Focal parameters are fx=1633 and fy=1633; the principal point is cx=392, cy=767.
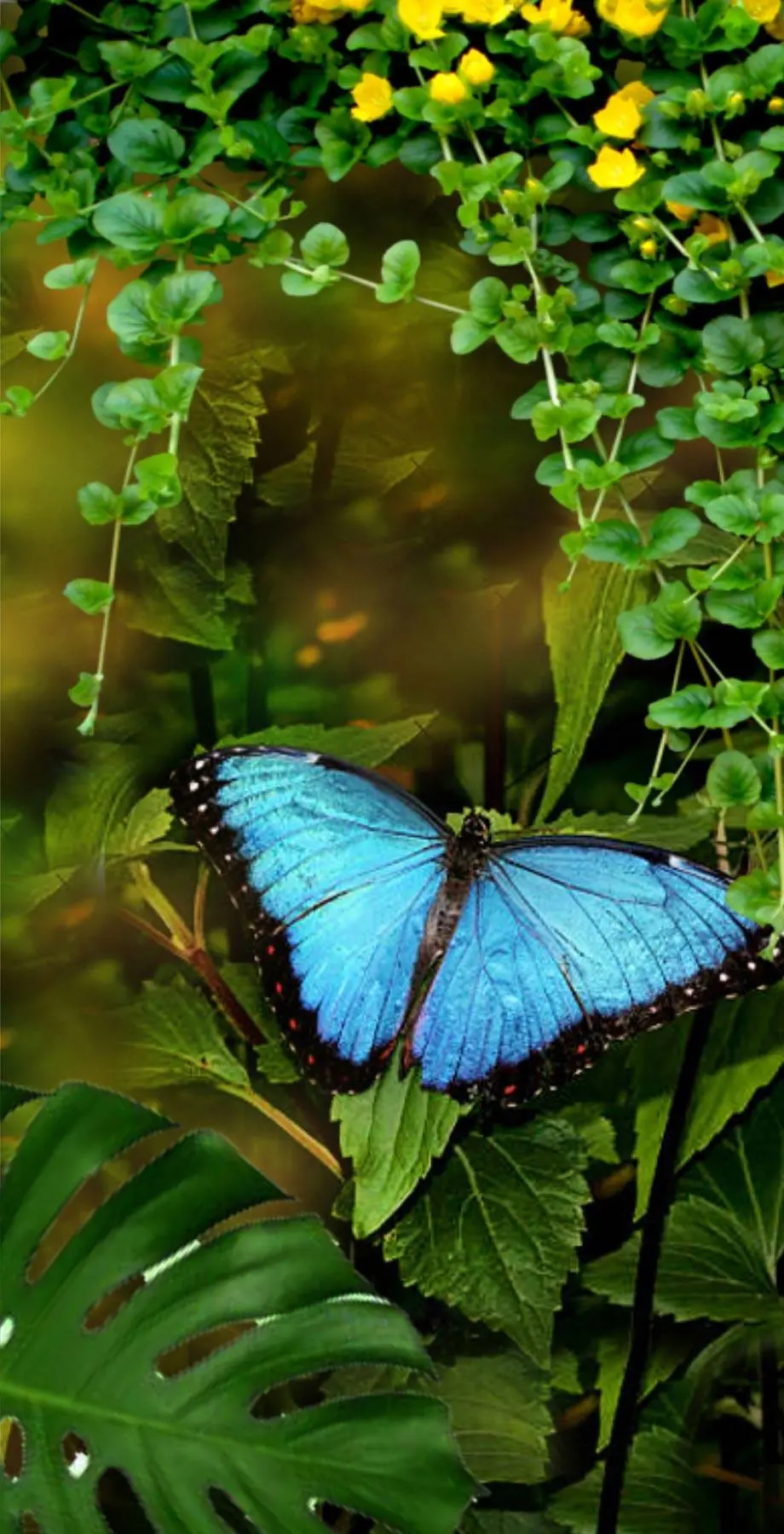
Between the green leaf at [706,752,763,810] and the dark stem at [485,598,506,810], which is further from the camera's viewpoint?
the dark stem at [485,598,506,810]

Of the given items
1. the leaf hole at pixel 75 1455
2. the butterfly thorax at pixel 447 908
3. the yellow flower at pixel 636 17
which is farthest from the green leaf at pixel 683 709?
the leaf hole at pixel 75 1455

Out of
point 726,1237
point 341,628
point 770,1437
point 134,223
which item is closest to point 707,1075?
point 726,1237

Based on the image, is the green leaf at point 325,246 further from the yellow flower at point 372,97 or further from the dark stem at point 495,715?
the dark stem at point 495,715

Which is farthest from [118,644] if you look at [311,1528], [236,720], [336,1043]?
[311,1528]

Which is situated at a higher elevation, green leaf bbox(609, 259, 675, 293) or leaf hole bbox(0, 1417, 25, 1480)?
green leaf bbox(609, 259, 675, 293)

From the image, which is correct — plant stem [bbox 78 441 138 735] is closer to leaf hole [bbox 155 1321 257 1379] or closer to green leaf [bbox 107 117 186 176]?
green leaf [bbox 107 117 186 176]

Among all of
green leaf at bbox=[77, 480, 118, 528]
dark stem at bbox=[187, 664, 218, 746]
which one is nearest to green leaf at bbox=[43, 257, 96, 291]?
green leaf at bbox=[77, 480, 118, 528]
